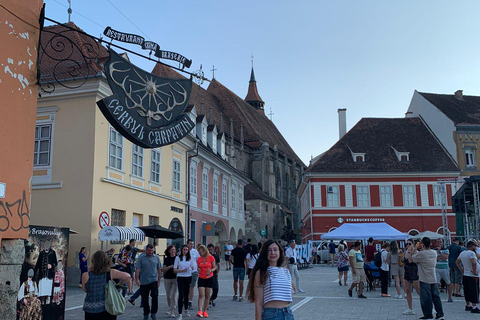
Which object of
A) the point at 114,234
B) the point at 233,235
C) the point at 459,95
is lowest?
the point at 114,234

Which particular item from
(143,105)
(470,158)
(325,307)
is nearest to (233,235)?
(470,158)

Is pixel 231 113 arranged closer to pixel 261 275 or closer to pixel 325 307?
pixel 325 307

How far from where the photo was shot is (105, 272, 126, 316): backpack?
21.8 ft

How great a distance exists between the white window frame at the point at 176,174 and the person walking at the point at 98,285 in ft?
64.9

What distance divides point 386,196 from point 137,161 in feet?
88.8

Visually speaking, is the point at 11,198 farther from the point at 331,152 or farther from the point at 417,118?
the point at 417,118

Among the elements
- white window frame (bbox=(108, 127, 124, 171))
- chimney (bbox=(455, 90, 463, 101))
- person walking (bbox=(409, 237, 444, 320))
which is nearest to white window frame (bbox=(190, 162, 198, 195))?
white window frame (bbox=(108, 127, 124, 171))

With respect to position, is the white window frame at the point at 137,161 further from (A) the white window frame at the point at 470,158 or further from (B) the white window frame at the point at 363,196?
(A) the white window frame at the point at 470,158

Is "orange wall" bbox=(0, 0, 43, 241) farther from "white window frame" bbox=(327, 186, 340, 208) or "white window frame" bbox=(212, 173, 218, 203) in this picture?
"white window frame" bbox=(327, 186, 340, 208)

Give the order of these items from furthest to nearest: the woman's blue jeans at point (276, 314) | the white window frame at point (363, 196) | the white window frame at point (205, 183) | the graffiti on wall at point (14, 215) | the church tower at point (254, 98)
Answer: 1. the church tower at point (254, 98)
2. the white window frame at point (363, 196)
3. the white window frame at point (205, 183)
4. the graffiti on wall at point (14, 215)
5. the woman's blue jeans at point (276, 314)

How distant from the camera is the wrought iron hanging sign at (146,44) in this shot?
8180mm

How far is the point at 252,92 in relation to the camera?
85.4 meters

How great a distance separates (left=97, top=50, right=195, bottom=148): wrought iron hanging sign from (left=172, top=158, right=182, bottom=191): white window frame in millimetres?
18282

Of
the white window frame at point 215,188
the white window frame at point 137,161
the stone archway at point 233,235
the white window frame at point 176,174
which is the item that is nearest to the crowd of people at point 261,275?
the white window frame at point 137,161
